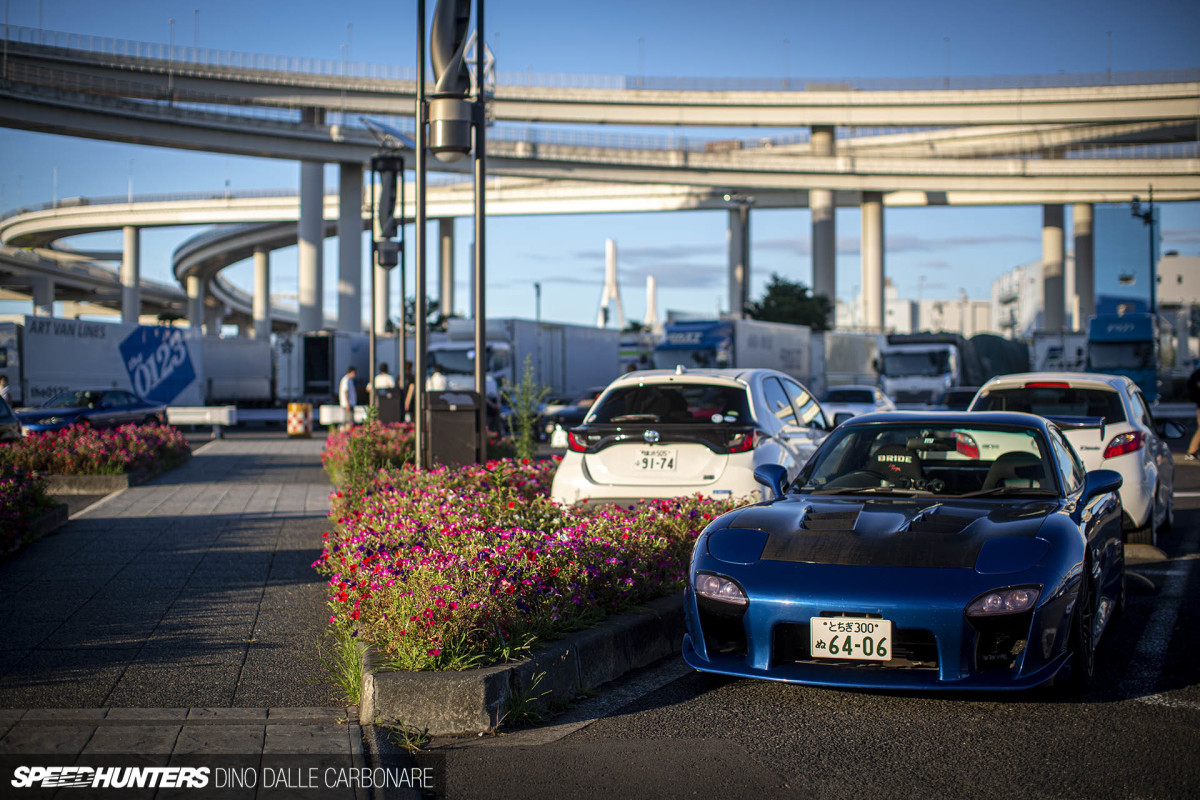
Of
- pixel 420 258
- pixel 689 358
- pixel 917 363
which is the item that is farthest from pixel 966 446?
pixel 917 363

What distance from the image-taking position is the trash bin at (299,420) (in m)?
25.3

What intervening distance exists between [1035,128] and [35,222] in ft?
245

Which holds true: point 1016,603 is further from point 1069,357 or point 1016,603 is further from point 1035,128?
point 1035,128

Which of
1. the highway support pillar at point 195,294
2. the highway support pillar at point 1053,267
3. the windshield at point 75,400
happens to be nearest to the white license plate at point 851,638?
the windshield at point 75,400

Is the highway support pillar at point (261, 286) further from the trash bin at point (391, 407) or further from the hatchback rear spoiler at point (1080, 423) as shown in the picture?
the hatchback rear spoiler at point (1080, 423)

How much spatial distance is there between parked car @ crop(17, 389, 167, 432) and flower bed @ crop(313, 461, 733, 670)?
1699cm

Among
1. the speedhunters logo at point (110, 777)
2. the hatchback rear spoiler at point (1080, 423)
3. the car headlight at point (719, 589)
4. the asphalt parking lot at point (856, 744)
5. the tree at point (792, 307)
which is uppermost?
the tree at point (792, 307)

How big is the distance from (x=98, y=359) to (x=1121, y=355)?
32704 millimetres

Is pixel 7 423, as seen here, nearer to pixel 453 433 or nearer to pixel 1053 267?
pixel 453 433

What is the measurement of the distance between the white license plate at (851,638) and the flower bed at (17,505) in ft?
22.2

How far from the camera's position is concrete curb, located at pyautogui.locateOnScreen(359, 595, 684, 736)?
14.9ft

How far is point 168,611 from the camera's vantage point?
666 cm

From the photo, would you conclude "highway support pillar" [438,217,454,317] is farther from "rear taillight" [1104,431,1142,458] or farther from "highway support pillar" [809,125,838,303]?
"rear taillight" [1104,431,1142,458]

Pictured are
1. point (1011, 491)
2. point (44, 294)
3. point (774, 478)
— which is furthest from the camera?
point (44, 294)
